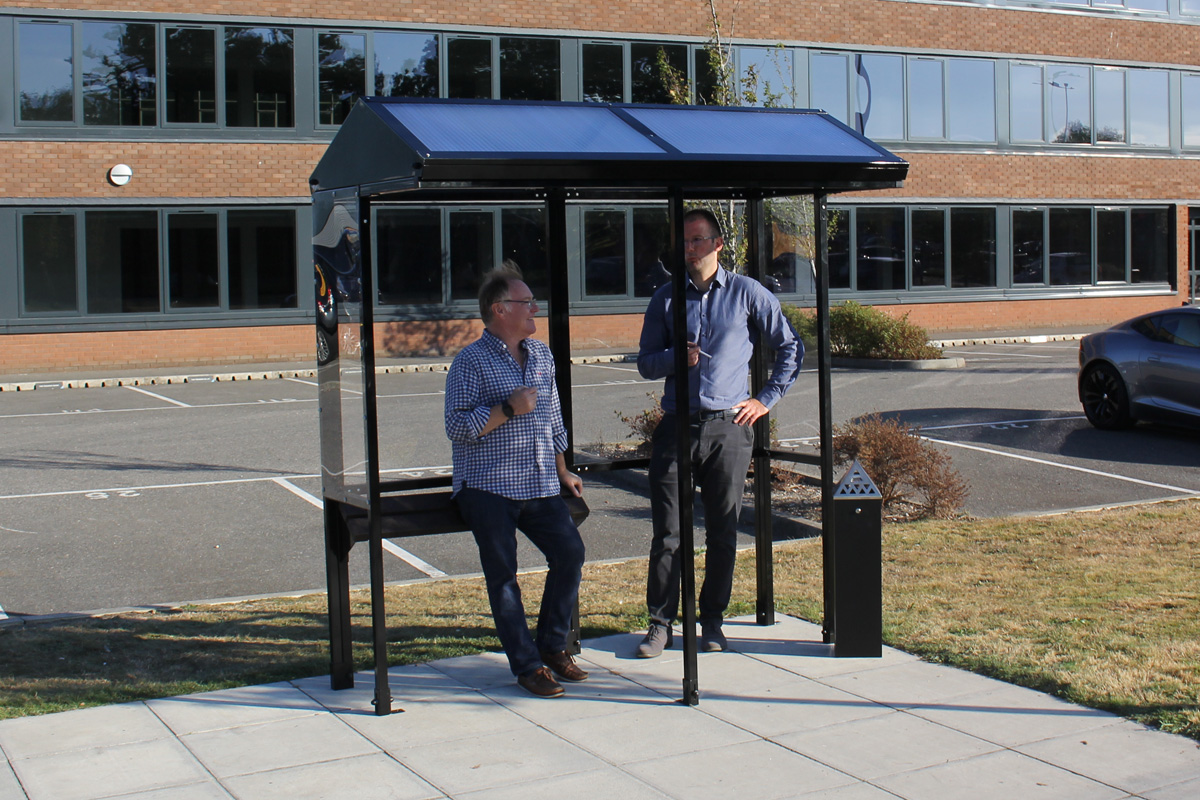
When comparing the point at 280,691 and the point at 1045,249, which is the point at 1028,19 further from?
the point at 280,691

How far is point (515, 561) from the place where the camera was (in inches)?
201

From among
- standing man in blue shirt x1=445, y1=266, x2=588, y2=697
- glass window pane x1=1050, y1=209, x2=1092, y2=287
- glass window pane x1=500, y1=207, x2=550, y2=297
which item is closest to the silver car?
glass window pane x1=500, y1=207, x2=550, y2=297

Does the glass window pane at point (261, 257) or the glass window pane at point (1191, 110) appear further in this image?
the glass window pane at point (1191, 110)

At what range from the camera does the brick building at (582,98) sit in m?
22.8

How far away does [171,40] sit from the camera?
23.3 metres

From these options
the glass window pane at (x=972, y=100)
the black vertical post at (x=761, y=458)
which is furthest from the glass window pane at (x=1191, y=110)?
the black vertical post at (x=761, y=458)

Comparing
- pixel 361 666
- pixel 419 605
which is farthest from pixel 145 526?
pixel 361 666

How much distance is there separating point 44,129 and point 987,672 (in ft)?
70.3

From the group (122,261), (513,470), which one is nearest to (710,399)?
(513,470)

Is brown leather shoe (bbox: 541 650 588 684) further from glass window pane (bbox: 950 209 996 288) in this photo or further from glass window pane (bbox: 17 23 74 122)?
glass window pane (bbox: 950 209 996 288)

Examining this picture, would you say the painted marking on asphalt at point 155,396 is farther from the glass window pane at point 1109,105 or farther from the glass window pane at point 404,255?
the glass window pane at point 1109,105

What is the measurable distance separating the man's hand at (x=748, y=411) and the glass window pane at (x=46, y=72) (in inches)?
807

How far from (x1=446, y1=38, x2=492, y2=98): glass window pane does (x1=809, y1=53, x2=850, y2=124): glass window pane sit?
729 cm

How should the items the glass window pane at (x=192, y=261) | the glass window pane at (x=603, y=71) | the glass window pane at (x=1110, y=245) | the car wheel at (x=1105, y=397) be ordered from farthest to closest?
the glass window pane at (x=1110, y=245), the glass window pane at (x=603, y=71), the glass window pane at (x=192, y=261), the car wheel at (x=1105, y=397)
